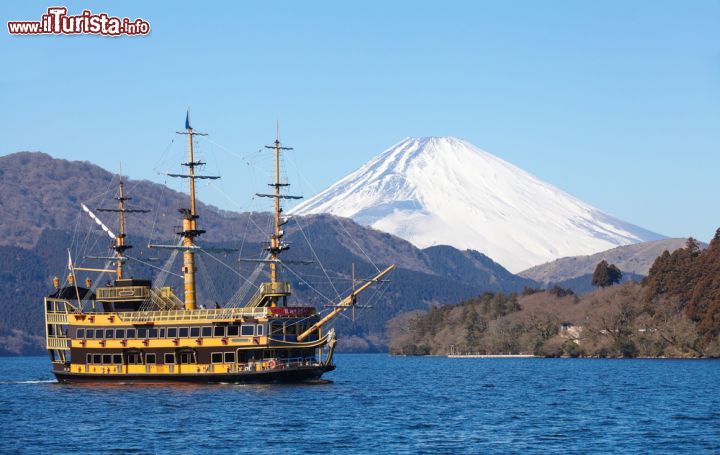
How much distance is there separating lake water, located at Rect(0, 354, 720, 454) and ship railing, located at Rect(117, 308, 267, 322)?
4.69m

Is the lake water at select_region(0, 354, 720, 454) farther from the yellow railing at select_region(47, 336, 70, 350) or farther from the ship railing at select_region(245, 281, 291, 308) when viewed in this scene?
the ship railing at select_region(245, 281, 291, 308)

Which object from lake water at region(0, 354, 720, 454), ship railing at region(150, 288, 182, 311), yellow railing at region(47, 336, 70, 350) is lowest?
lake water at region(0, 354, 720, 454)

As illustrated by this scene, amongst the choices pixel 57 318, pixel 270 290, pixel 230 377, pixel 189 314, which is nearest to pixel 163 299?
pixel 189 314

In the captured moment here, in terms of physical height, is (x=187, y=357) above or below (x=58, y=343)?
below

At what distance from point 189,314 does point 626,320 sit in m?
83.8

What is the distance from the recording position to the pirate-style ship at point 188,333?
89375 millimetres

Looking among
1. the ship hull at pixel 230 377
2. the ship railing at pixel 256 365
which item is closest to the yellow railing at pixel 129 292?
the ship hull at pixel 230 377

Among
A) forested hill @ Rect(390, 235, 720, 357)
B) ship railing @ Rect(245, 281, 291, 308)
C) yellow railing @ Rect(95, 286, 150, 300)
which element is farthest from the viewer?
forested hill @ Rect(390, 235, 720, 357)

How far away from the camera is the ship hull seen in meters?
89.6

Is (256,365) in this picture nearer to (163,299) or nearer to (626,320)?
(163,299)

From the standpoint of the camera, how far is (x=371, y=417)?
69625 mm

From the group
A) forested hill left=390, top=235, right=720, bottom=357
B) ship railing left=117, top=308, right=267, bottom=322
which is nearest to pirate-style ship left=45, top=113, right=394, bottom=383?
ship railing left=117, top=308, right=267, bottom=322

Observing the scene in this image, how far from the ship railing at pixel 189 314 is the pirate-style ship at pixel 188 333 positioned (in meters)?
0.07

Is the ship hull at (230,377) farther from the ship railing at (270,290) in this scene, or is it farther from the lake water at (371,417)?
the ship railing at (270,290)
